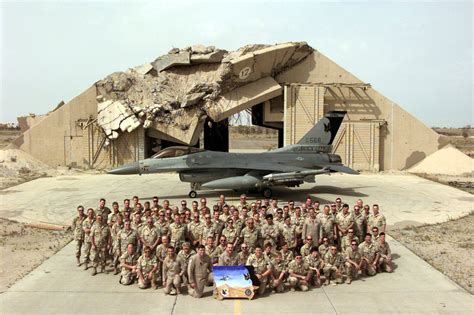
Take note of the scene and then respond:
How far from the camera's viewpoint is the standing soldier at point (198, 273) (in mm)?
7430

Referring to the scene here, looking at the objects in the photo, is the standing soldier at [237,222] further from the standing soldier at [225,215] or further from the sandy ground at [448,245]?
the sandy ground at [448,245]

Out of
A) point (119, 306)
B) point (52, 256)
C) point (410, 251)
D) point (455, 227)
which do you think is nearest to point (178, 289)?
point (119, 306)

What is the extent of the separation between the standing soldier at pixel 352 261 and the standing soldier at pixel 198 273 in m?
2.95

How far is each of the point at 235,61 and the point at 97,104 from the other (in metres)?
9.55

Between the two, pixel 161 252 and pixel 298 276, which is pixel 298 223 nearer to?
pixel 298 276

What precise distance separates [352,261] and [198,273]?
322cm

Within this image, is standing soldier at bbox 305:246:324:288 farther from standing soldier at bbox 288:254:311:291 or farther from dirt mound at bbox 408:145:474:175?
dirt mound at bbox 408:145:474:175

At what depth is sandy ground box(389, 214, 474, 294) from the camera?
892 centimetres

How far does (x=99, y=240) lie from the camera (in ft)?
28.2

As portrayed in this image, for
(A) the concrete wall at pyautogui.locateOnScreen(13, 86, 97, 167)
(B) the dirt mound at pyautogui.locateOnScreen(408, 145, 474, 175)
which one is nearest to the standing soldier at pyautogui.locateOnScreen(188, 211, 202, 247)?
(A) the concrete wall at pyautogui.locateOnScreen(13, 86, 97, 167)

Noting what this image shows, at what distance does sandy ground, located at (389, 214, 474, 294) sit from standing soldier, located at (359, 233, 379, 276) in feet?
5.45

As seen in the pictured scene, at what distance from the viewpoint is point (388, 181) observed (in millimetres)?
22969

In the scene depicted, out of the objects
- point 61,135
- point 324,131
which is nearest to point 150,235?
point 324,131

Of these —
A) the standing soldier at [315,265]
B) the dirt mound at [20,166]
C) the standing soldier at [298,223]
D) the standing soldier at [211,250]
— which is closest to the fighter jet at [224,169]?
the standing soldier at [298,223]
